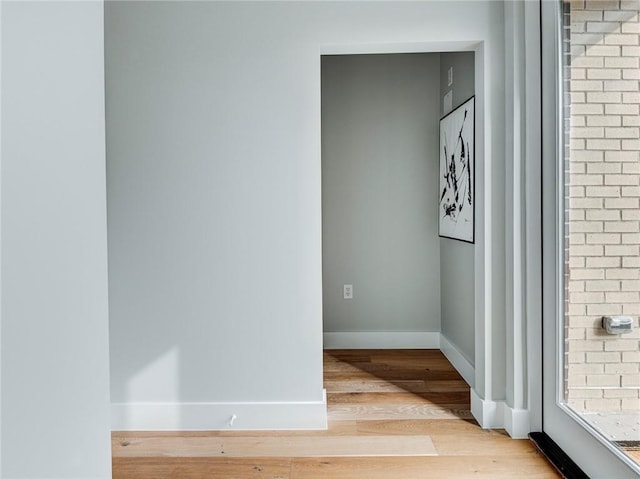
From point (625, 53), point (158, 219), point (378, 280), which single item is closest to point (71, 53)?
point (625, 53)

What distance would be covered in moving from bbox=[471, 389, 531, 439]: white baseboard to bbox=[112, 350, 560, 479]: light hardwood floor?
43mm

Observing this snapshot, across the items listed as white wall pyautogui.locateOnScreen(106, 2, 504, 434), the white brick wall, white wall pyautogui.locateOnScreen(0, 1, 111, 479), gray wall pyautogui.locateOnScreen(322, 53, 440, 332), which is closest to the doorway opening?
gray wall pyautogui.locateOnScreen(322, 53, 440, 332)

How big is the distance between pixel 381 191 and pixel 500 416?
1.93 metres

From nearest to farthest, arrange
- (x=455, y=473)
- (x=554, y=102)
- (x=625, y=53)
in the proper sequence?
(x=625, y=53) → (x=455, y=473) → (x=554, y=102)

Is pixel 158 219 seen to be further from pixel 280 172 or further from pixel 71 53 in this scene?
pixel 71 53

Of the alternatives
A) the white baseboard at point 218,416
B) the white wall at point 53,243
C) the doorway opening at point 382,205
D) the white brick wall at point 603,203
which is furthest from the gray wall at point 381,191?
the white wall at point 53,243

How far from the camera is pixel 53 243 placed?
1.60 feet

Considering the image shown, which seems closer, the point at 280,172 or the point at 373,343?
the point at 280,172

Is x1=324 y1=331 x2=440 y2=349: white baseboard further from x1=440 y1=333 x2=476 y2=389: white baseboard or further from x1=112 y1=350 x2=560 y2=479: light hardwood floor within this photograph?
x1=112 y1=350 x2=560 y2=479: light hardwood floor

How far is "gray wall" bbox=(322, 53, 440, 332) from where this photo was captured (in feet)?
12.4

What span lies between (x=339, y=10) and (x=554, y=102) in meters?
1.11

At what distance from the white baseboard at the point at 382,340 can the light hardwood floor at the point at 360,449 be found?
3.09 ft

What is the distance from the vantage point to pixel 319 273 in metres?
2.45

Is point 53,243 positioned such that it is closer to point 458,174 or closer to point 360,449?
point 360,449
